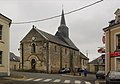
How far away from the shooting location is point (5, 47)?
106 ft

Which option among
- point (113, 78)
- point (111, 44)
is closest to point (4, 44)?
point (111, 44)

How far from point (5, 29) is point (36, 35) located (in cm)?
3488

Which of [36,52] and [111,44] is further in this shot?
[36,52]

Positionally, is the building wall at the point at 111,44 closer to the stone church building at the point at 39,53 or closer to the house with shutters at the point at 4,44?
the house with shutters at the point at 4,44

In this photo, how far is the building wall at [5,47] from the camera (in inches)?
1232

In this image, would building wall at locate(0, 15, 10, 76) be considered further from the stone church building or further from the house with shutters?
the stone church building

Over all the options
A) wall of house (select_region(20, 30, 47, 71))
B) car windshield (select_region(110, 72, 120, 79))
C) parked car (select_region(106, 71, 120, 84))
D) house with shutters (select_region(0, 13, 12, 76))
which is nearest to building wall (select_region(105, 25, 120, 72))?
car windshield (select_region(110, 72, 120, 79))

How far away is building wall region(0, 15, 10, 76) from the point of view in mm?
31297

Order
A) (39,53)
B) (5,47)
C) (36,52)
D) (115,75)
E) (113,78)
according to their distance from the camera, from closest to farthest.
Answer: (113,78) → (115,75) → (5,47) → (39,53) → (36,52)

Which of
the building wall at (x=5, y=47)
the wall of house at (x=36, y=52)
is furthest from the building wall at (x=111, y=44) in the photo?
the wall of house at (x=36, y=52)

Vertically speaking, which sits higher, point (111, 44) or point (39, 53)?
point (111, 44)

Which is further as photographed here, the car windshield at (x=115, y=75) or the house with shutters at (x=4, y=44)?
the house with shutters at (x=4, y=44)

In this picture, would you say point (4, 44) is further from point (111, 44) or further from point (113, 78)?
point (113, 78)

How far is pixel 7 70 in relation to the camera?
32812mm
